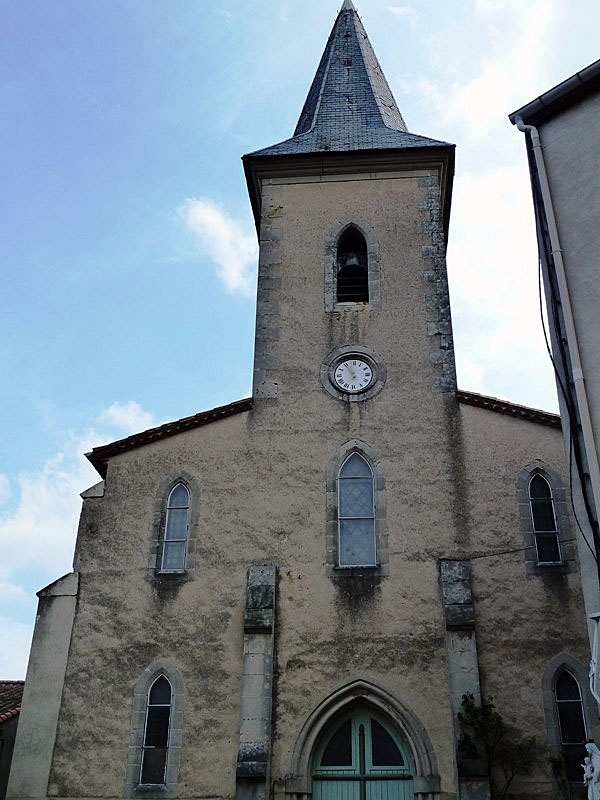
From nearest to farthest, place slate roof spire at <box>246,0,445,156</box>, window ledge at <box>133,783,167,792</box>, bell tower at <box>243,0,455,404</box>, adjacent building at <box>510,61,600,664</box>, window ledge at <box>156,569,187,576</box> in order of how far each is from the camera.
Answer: adjacent building at <box>510,61,600,664</box>
window ledge at <box>133,783,167,792</box>
window ledge at <box>156,569,187,576</box>
bell tower at <box>243,0,455,404</box>
slate roof spire at <box>246,0,445,156</box>

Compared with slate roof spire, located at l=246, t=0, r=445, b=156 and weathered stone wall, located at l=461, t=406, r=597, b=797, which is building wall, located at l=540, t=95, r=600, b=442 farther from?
slate roof spire, located at l=246, t=0, r=445, b=156

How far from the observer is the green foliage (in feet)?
34.5

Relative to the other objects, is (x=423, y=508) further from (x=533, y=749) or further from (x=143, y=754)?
(x=143, y=754)

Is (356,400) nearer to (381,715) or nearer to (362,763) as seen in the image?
(381,715)

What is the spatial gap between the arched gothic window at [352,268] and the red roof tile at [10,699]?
8.93 meters

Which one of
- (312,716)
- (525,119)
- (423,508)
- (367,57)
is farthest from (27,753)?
(367,57)

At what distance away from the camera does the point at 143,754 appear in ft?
36.6

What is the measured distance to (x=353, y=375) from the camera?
13.7m

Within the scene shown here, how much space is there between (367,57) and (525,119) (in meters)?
10.6

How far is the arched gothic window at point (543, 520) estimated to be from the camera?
1185cm

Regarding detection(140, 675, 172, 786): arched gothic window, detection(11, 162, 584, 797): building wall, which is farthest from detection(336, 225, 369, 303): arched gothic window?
detection(140, 675, 172, 786): arched gothic window

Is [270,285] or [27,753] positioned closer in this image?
[27,753]

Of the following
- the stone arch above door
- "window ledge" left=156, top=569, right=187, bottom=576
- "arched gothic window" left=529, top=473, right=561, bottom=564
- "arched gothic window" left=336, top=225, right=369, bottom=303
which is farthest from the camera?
"arched gothic window" left=336, top=225, right=369, bottom=303

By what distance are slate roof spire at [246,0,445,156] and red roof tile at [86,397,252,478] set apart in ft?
18.7
